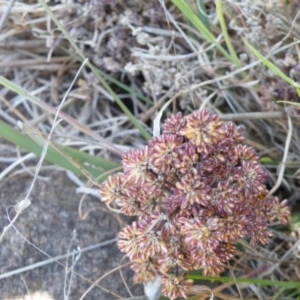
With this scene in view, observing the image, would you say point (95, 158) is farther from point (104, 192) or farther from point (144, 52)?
point (144, 52)

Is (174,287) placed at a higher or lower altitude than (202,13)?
lower

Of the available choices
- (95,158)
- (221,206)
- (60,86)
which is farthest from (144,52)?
(221,206)

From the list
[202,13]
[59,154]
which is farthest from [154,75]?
[59,154]

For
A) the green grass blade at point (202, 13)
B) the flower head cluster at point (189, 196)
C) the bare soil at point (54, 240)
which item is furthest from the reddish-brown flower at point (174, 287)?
the green grass blade at point (202, 13)

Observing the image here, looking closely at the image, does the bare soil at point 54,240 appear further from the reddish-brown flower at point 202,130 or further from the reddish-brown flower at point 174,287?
the reddish-brown flower at point 202,130

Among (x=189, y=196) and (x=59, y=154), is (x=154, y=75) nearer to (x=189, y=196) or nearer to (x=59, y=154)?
(x=59, y=154)

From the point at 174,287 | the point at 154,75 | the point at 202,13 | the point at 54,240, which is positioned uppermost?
the point at 202,13

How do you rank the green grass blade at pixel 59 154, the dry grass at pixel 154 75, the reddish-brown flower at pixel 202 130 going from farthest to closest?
the dry grass at pixel 154 75 < the green grass blade at pixel 59 154 < the reddish-brown flower at pixel 202 130
